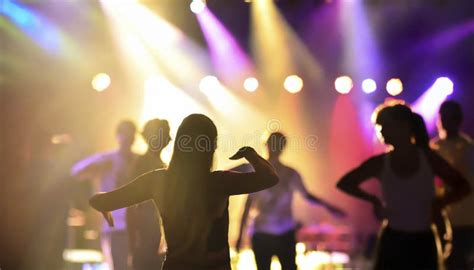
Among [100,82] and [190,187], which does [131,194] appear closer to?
[190,187]

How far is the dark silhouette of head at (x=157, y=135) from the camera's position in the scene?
4.86m

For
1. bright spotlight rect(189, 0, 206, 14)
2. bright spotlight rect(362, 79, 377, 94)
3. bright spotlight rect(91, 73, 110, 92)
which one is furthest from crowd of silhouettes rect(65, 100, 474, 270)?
bright spotlight rect(362, 79, 377, 94)

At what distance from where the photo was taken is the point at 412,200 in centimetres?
346

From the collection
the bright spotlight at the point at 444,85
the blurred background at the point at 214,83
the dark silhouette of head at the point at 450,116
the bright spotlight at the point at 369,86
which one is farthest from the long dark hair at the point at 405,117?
the bright spotlight at the point at 369,86

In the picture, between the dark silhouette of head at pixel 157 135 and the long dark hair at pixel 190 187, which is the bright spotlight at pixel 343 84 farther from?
the long dark hair at pixel 190 187

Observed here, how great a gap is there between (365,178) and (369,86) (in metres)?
8.28

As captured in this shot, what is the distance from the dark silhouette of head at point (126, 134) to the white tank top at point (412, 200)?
2.65 m

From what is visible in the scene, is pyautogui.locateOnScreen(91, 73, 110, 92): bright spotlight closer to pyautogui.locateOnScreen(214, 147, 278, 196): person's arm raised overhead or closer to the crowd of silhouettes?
the crowd of silhouettes

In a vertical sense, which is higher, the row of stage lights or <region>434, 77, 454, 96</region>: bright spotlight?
the row of stage lights

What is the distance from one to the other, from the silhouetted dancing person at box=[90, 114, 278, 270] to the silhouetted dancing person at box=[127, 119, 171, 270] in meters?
1.70

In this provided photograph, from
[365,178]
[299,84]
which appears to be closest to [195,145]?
[365,178]

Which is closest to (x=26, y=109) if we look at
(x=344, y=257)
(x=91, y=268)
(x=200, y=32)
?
(x=91, y=268)

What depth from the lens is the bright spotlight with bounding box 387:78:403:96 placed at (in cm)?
1127

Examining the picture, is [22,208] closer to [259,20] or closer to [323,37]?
[259,20]
